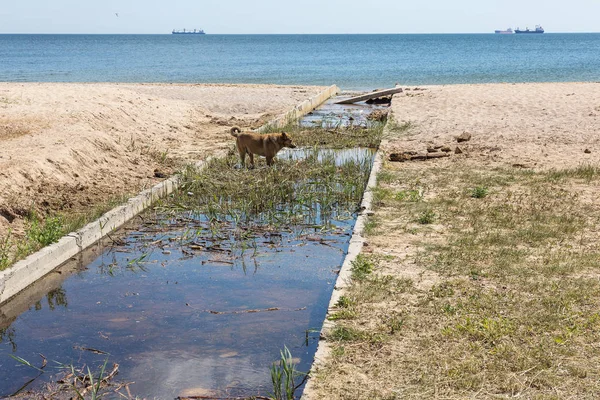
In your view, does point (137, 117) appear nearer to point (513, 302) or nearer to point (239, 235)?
A: point (239, 235)

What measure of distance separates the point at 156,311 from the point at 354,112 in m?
17.5

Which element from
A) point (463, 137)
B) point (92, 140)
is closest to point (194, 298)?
point (92, 140)

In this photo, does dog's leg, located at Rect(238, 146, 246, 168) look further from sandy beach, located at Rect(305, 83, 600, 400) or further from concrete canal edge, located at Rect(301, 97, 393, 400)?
sandy beach, located at Rect(305, 83, 600, 400)

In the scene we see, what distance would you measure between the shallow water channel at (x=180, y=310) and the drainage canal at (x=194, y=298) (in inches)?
0.6

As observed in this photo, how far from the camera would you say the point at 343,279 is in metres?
7.05

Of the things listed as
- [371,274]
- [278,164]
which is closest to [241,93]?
[278,164]

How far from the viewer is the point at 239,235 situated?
359 inches

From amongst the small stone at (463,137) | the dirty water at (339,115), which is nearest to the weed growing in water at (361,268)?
the small stone at (463,137)

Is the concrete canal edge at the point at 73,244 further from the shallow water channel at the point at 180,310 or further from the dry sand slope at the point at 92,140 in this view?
the dry sand slope at the point at 92,140

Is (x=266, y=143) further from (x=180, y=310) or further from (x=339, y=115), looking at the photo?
(x=339, y=115)


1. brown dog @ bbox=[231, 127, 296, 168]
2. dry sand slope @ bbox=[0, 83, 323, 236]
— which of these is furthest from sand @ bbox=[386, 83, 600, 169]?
dry sand slope @ bbox=[0, 83, 323, 236]

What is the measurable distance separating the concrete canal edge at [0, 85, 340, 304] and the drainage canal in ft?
0.36

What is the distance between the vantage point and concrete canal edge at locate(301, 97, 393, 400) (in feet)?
17.0

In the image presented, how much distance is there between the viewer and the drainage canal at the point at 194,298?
18.2 feet
